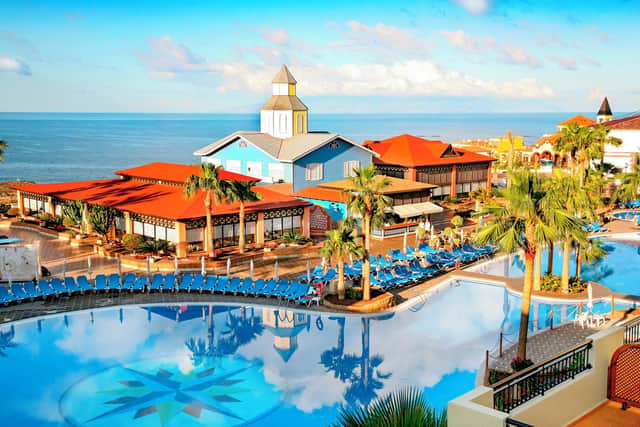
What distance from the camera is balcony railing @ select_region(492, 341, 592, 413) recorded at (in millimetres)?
9280

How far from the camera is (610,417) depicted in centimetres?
1098

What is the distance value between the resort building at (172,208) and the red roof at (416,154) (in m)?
15.7

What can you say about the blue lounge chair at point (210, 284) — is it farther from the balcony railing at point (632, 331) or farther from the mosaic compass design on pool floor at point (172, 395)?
the balcony railing at point (632, 331)

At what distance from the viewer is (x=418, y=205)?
41.9 metres

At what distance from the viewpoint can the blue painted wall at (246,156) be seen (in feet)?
141

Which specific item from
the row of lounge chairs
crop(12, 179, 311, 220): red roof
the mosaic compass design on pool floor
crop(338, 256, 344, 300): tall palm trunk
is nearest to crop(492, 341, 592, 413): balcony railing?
the mosaic compass design on pool floor

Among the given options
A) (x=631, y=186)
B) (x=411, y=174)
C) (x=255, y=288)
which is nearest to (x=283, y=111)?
(x=411, y=174)

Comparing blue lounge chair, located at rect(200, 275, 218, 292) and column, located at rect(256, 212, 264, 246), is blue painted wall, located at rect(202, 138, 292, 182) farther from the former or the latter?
blue lounge chair, located at rect(200, 275, 218, 292)

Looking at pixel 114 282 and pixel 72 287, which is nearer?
pixel 72 287

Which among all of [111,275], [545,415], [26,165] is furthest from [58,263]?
[26,165]

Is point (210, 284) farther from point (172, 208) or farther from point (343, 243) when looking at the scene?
point (172, 208)

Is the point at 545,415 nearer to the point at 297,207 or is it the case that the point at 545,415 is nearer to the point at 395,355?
the point at 395,355

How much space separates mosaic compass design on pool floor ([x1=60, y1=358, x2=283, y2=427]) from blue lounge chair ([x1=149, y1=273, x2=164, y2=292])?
22.1 feet

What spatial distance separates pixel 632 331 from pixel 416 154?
3880 centimetres
